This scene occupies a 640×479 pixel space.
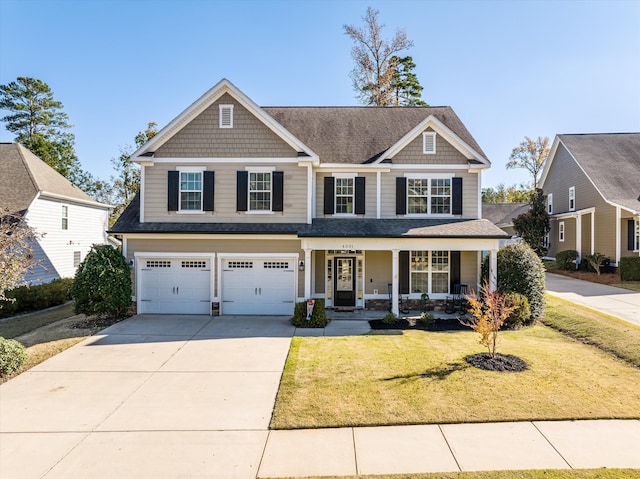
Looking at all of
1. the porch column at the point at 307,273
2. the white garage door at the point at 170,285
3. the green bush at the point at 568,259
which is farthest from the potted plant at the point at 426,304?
the green bush at the point at 568,259

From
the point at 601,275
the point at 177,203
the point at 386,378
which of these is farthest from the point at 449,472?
the point at 601,275

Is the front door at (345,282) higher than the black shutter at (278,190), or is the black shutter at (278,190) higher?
the black shutter at (278,190)

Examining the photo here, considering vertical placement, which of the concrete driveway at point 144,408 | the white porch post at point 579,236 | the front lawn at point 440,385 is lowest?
the concrete driveway at point 144,408

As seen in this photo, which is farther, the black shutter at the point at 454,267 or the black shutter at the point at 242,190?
the black shutter at the point at 454,267

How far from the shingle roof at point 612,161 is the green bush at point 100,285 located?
26.0 meters

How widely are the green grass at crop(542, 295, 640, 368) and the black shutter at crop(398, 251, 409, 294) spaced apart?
4990mm

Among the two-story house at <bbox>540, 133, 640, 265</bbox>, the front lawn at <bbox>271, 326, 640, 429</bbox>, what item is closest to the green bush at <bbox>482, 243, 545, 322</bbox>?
the front lawn at <bbox>271, 326, 640, 429</bbox>

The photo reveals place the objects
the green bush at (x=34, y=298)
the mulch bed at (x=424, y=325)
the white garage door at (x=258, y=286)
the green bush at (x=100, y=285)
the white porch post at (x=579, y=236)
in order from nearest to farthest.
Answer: the mulch bed at (x=424, y=325) → the green bush at (x=100, y=285) → the white garage door at (x=258, y=286) → the green bush at (x=34, y=298) → the white porch post at (x=579, y=236)

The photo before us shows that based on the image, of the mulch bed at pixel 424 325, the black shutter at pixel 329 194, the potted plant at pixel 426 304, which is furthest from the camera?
the black shutter at pixel 329 194

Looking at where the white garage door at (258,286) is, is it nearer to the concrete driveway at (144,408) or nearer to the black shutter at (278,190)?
the black shutter at (278,190)

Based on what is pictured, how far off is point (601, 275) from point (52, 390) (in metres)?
26.1

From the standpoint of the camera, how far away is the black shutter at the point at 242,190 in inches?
561

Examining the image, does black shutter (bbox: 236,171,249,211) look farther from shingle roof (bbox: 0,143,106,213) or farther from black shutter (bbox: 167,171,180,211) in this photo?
shingle roof (bbox: 0,143,106,213)

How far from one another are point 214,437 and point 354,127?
1455cm
